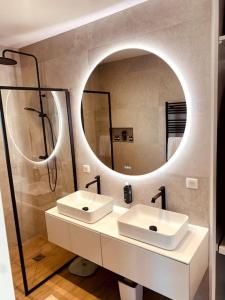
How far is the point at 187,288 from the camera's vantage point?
1.50 meters

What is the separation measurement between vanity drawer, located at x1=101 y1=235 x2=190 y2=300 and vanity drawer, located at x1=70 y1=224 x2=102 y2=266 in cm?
7

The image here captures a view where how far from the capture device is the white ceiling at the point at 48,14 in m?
1.88

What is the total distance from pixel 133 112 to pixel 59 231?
137 centimetres

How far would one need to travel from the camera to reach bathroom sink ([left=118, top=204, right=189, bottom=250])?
1.63 m

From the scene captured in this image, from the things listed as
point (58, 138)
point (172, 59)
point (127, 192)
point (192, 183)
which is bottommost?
point (127, 192)

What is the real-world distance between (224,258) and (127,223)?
0.69 metres

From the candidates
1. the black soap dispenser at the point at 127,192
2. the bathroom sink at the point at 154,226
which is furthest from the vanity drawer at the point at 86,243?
the black soap dispenser at the point at 127,192

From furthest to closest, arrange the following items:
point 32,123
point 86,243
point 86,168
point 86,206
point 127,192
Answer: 1. point 32,123
2. point 86,168
3. point 86,206
4. point 127,192
5. point 86,243

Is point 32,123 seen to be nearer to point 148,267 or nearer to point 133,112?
point 133,112

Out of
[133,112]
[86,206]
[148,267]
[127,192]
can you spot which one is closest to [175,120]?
[133,112]

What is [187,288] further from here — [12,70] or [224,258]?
[12,70]

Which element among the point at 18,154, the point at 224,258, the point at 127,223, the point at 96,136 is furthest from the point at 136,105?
the point at 18,154

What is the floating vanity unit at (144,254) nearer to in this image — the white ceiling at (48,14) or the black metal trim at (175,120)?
the black metal trim at (175,120)

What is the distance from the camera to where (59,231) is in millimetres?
2275
